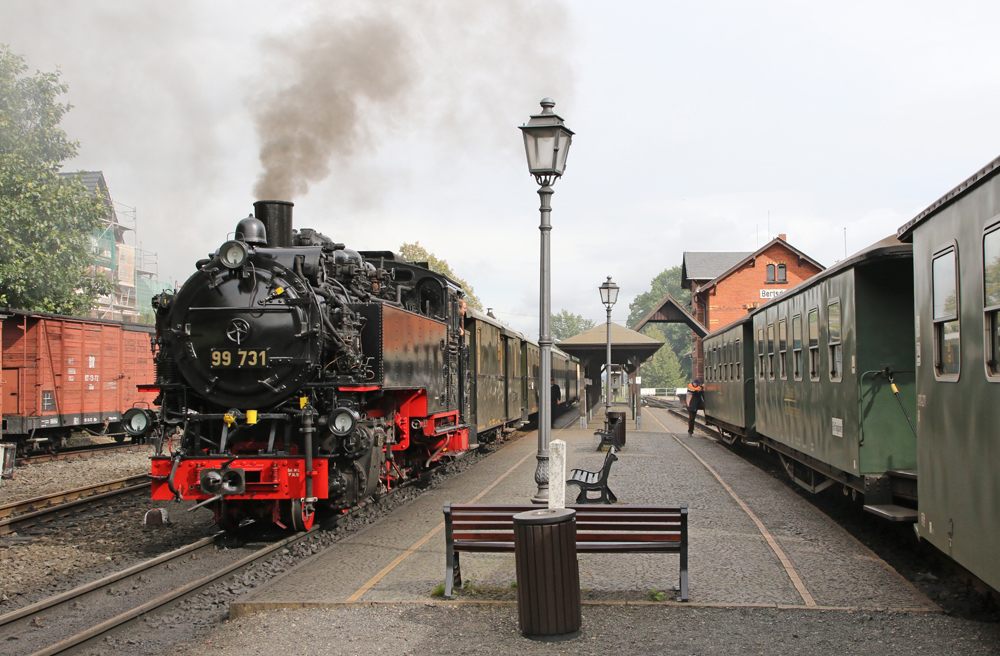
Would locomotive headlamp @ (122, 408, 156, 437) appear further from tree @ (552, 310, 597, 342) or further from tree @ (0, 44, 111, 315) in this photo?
tree @ (552, 310, 597, 342)

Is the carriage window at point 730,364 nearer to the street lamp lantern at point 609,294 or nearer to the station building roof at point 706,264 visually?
the street lamp lantern at point 609,294

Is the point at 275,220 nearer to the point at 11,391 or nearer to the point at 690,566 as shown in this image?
the point at 690,566

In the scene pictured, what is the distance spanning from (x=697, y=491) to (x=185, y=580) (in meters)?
6.69

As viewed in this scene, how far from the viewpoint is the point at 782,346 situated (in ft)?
37.1

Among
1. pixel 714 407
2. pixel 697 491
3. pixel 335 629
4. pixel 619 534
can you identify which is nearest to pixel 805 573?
pixel 619 534

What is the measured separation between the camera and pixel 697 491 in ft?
35.0

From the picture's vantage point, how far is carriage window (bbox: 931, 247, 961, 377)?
16.5 ft

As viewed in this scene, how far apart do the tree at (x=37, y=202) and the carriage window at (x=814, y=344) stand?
16.1m

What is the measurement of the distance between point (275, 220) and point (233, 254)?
1300mm

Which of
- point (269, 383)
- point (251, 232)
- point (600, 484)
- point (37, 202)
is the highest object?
point (37, 202)

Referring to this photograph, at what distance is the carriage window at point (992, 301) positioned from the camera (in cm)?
437

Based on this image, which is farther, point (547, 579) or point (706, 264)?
point (706, 264)

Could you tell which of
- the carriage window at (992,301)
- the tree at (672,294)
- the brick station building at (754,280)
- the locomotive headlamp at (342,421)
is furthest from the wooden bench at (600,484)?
the tree at (672,294)

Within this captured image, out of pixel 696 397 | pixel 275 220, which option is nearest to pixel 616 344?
pixel 696 397
